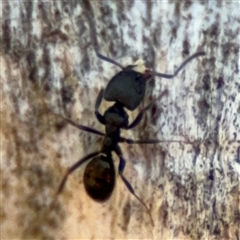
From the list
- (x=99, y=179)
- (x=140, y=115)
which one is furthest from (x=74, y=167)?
(x=140, y=115)

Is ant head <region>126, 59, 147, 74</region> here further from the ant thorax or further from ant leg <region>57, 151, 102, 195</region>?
ant leg <region>57, 151, 102, 195</region>

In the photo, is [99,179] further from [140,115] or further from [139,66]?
[139,66]

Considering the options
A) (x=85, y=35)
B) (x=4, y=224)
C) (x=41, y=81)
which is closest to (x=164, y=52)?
(x=85, y=35)

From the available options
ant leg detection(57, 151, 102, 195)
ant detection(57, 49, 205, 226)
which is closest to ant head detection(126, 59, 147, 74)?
ant detection(57, 49, 205, 226)

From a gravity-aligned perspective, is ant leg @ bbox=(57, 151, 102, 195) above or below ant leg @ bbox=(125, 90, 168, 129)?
below

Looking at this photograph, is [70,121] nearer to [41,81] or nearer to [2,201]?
[41,81]

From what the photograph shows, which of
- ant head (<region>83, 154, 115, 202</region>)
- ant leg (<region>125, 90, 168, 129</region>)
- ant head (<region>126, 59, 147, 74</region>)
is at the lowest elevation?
ant head (<region>83, 154, 115, 202</region>)
